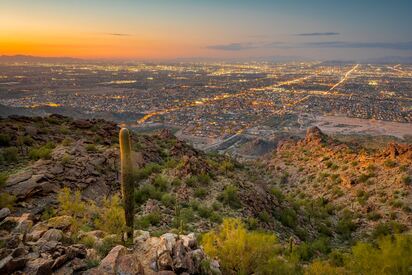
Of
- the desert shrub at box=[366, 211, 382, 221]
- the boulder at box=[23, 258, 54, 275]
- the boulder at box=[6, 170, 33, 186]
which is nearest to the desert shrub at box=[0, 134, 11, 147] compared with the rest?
the boulder at box=[6, 170, 33, 186]

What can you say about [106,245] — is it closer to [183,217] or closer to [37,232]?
[37,232]

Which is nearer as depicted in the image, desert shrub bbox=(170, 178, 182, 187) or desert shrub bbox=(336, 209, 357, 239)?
desert shrub bbox=(170, 178, 182, 187)

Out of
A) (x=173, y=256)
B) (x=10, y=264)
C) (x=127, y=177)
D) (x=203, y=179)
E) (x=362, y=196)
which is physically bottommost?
(x=362, y=196)

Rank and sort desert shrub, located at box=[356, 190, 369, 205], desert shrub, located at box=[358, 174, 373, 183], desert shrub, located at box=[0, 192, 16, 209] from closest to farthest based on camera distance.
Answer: desert shrub, located at box=[0, 192, 16, 209]
desert shrub, located at box=[356, 190, 369, 205]
desert shrub, located at box=[358, 174, 373, 183]

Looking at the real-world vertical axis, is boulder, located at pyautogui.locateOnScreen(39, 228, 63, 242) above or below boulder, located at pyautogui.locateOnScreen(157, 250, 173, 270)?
above

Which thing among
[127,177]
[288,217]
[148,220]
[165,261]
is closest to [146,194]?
[148,220]

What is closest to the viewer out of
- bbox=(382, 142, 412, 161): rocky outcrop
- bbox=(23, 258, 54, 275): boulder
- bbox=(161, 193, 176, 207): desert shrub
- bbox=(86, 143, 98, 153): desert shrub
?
bbox=(23, 258, 54, 275): boulder

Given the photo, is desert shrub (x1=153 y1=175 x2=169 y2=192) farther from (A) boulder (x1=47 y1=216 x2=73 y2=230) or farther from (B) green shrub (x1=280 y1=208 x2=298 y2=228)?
(A) boulder (x1=47 y1=216 x2=73 y2=230)
